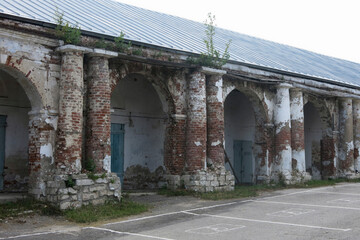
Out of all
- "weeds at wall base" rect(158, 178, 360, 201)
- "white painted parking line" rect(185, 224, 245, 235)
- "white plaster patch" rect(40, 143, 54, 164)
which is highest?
"white plaster patch" rect(40, 143, 54, 164)

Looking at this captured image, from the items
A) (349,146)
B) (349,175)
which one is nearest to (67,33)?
(349,146)

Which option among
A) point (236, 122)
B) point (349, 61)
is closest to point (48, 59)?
point (236, 122)

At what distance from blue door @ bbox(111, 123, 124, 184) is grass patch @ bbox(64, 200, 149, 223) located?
337 cm

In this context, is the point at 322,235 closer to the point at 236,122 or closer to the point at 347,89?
the point at 236,122

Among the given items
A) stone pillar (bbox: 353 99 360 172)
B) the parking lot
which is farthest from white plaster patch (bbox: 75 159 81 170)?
stone pillar (bbox: 353 99 360 172)

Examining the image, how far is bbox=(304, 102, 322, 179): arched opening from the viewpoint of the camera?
2041 centimetres

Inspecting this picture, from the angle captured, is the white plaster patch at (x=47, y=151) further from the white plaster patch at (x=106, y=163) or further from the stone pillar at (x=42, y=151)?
the white plaster patch at (x=106, y=163)

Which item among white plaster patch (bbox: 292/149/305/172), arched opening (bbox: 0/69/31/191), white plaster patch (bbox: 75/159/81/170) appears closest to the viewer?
white plaster patch (bbox: 75/159/81/170)

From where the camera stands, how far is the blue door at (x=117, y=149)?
45.6 ft

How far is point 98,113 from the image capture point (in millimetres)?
10805

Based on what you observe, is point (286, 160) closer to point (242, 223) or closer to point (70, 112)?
point (242, 223)

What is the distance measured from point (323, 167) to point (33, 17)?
1440 cm

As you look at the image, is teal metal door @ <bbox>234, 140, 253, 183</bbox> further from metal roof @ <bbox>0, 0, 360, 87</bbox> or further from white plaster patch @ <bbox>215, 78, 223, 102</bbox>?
white plaster patch @ <bbox>215, 78, 223, 102</bbox>

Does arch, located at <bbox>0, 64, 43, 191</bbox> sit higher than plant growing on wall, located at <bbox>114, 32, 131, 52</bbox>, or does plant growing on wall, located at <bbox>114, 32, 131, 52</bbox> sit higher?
plant growing on wall, located at <bbox>114, 32, 131, 52</bbox>
